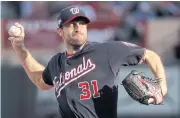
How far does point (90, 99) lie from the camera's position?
8.73 ft

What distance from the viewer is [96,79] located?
2672 mm

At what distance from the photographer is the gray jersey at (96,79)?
105 inches

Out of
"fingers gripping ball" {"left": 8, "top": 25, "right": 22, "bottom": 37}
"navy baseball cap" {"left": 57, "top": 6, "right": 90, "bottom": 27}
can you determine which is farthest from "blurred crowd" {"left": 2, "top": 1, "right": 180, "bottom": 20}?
"navy baseball cap" {"left": 57, "top": 6, "right": 90, "bottom": 27}

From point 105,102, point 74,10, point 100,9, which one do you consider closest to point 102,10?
point 100,9

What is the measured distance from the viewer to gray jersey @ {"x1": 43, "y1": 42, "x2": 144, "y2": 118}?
2.67m

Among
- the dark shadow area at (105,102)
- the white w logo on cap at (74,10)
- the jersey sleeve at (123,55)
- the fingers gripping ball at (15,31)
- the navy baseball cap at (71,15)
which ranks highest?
the white w logo on cap at (74,10)

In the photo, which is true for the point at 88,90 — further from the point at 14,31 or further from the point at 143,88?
the point at 14,31

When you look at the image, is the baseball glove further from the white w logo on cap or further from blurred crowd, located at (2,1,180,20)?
blurred crowd, located at (2,1,180,20)

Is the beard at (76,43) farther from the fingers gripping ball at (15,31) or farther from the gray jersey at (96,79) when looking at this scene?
the fingers gripping ball at (15,31)

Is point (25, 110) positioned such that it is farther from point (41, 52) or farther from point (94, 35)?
point (94, 35)

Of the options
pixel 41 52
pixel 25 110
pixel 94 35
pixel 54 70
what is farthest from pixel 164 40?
pixel 54 70

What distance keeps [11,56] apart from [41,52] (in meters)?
0.40

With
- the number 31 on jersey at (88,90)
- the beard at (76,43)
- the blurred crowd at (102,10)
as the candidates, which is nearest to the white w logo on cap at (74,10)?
the beard at (76,43)

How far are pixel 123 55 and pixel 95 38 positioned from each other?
13.8ft
